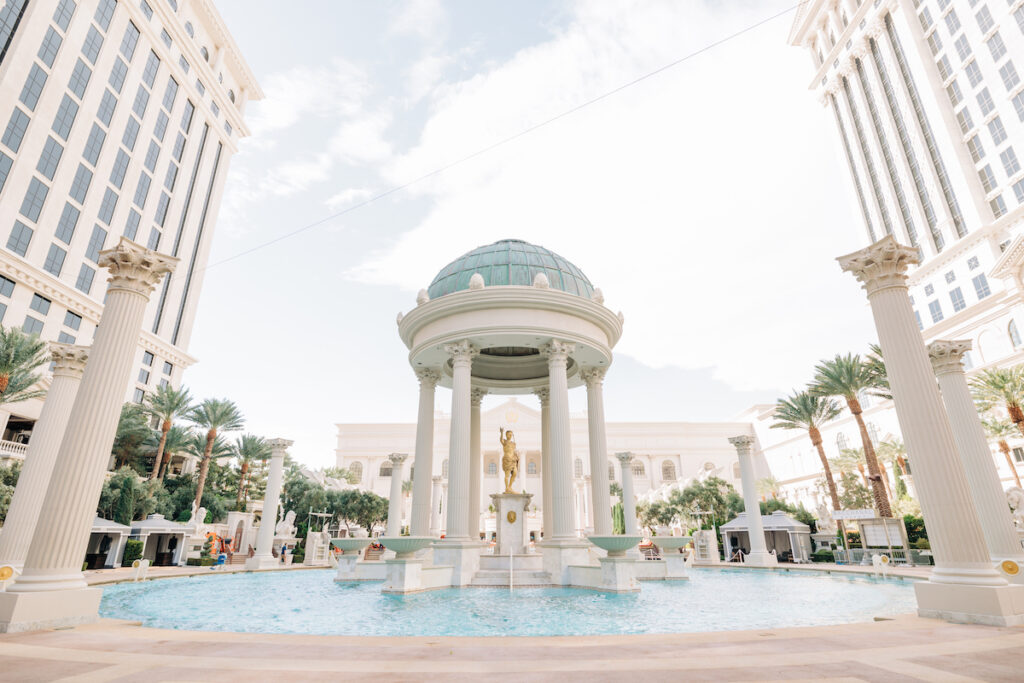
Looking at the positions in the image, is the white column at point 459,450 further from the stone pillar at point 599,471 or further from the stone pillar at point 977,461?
the stone pillar at point 977,461

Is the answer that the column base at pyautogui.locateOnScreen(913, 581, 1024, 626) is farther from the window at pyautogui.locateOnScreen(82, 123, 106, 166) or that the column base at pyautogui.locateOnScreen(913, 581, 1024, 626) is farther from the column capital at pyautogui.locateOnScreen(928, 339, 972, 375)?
the window at pyautogui.locateOnScreen(82, 123, 106, 166)

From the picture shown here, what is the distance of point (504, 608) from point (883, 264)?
10.7 m

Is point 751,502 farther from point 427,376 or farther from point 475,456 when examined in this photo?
point 427,376

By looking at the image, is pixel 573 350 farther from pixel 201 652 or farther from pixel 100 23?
pixel 100 23

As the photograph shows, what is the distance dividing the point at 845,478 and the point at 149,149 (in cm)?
8012

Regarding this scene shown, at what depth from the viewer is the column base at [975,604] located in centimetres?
743

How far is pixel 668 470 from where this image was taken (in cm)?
8088

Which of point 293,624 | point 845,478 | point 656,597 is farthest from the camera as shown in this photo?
point 845,478

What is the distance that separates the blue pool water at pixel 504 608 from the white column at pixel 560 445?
2.51m

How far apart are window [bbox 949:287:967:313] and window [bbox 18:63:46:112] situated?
276 ft

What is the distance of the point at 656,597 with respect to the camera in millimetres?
13109

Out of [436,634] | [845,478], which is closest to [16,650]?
[436,634]

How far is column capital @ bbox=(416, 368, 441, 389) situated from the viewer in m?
22.0

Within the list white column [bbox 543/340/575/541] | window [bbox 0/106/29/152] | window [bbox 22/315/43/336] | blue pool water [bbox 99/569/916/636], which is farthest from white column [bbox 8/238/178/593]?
window [bbox 0/106/29/152]
